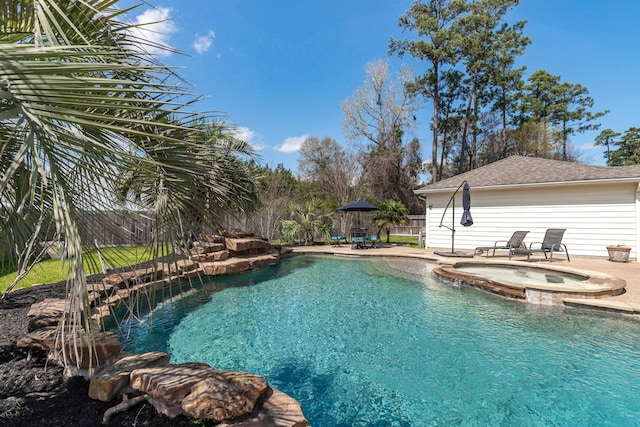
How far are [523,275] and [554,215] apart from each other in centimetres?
485

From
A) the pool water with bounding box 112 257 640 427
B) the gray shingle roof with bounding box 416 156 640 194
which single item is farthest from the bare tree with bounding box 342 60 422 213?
the pool water with bounding box 112 257 640 427

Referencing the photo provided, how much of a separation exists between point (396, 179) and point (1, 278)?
834 inches

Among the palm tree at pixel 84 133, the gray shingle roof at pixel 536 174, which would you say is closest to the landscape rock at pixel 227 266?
the palm tree at pixel 84 133

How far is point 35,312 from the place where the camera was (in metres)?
3.75

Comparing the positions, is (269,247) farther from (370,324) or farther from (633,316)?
(633,316)

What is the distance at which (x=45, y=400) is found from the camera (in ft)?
7.78

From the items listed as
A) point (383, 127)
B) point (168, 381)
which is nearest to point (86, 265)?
point (168, 381)

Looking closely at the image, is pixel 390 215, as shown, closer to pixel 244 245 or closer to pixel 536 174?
pixel 536 174

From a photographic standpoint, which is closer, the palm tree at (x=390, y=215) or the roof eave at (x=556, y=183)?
the roof eave at (x=556, y=183)

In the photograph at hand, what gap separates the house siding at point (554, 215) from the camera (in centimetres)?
919

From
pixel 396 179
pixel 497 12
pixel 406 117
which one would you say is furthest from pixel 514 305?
pixel 497 12

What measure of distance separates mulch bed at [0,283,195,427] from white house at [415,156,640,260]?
10.4 m

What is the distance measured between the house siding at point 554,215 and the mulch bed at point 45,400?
1236 cm

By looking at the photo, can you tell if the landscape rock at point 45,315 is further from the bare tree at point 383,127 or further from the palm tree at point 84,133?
the bare tree at point 383,127
